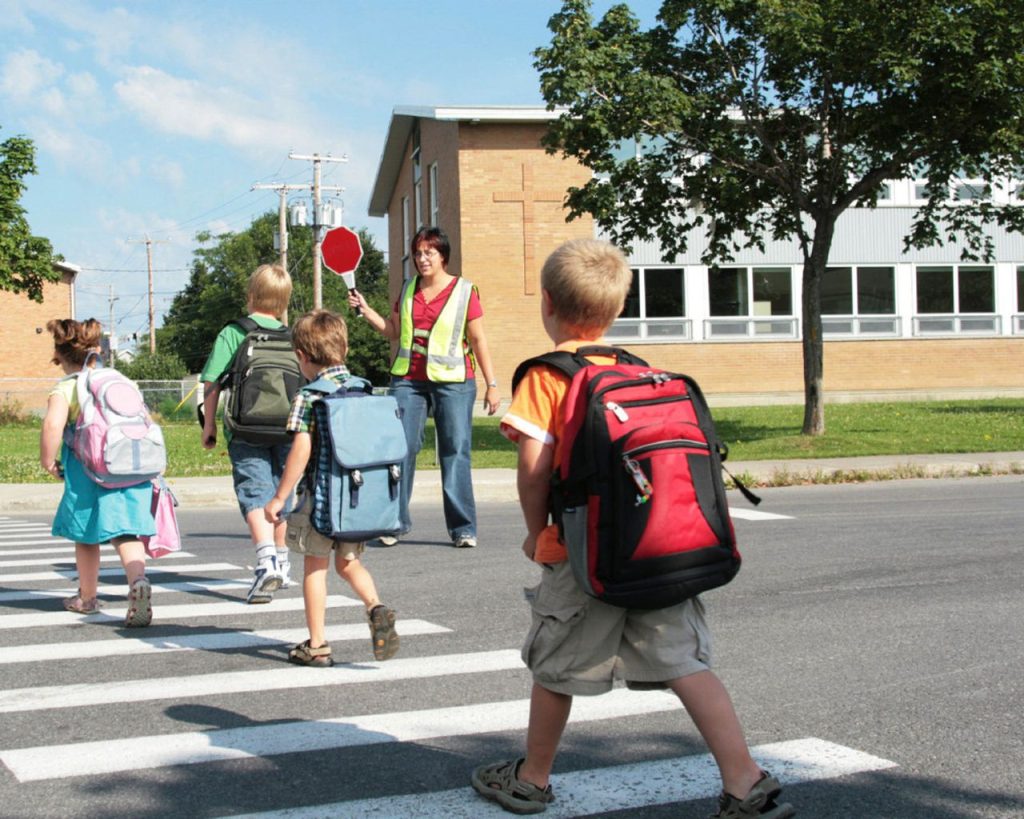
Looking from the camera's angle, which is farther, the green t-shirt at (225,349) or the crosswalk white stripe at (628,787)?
the green t-shirt at (225,349)

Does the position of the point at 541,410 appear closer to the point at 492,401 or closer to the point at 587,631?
the point at 587,631

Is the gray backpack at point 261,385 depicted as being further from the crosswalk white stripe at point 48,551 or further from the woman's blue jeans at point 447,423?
the crosswalk white stripe at point 48,551

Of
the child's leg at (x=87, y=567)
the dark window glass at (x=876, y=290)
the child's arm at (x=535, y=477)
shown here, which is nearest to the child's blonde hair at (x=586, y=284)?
the child's arm at (x=535, y=477)

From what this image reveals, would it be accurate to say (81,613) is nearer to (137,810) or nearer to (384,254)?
(137,810)

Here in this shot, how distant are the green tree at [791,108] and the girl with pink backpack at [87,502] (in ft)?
39.9

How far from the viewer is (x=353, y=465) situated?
16.6ft

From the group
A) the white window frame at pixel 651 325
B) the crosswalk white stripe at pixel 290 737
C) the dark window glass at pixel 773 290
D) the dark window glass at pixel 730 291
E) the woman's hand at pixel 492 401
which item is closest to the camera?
the crosswalk white stripe at pixel 290 737

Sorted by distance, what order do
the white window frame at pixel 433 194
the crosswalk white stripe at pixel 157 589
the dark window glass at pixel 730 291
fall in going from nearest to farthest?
1. the crosswalk white stripe at pixel 157 589
2. the dark window glass at pixel 730 291
3. the white window frame at pixel 433 194

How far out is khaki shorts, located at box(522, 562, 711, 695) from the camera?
3180 millimetres

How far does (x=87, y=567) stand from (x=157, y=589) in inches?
38.6

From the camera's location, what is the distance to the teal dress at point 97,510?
248 inches

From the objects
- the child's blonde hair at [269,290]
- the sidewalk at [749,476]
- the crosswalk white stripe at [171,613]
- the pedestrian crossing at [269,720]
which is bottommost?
the sidewalk at [749,476]

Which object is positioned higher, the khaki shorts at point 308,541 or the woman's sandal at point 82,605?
the khaki shorts at point 308,541

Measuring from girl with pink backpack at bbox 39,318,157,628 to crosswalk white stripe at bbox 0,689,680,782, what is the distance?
7.12 ft
